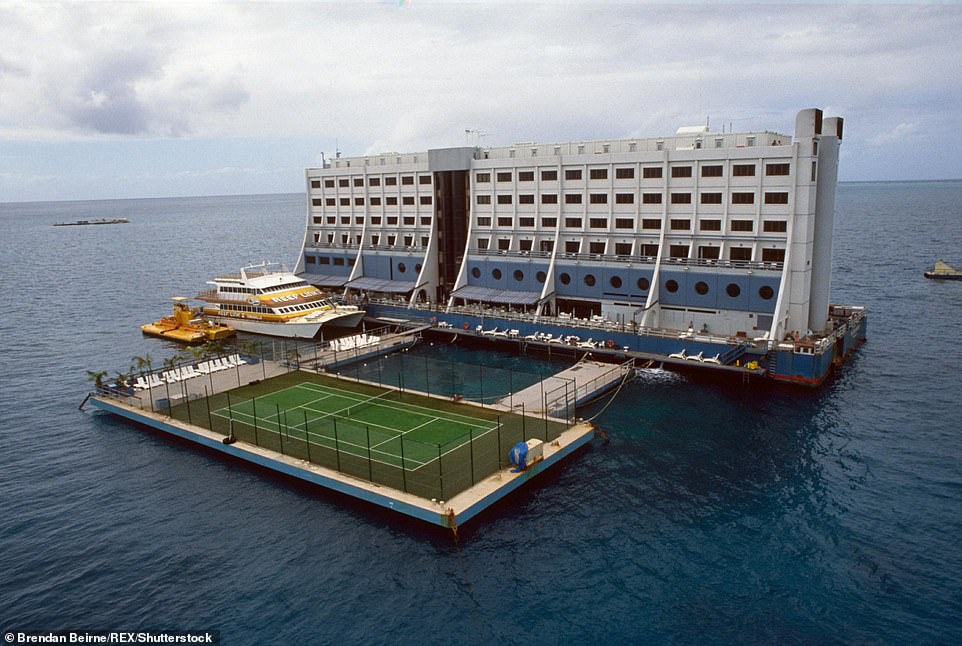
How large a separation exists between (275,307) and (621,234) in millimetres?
43754

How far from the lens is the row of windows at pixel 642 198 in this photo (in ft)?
204

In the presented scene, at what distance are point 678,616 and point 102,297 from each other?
115 m

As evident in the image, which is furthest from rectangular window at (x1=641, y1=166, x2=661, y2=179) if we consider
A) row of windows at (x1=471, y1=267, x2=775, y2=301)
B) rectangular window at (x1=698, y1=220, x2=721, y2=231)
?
row of windows at (x1=471, y1=267, x2=775, y2=301)

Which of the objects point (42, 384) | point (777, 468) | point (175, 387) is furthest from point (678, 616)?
point (42, 384)

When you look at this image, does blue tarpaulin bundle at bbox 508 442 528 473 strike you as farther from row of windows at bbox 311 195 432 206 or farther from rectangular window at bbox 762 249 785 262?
row of windows at bbox 311 195 432 206

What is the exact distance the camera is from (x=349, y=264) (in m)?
96.9

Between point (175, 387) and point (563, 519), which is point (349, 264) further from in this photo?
point (563, 519)

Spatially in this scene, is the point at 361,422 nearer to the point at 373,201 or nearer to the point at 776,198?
the point at 776,198

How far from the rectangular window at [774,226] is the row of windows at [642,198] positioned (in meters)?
1.86

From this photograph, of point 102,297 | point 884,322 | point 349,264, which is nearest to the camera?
point 884,322

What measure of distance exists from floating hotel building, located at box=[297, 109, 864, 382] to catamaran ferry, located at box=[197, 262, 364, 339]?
580 centimetres

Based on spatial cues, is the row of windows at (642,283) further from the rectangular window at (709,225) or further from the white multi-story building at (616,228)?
the rectangular window at (709,225)

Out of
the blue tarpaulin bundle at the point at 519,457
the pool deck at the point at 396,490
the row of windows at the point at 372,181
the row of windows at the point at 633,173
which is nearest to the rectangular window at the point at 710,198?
the row of windows at the point at 633,173

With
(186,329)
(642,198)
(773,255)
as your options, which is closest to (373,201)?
(186,329)
